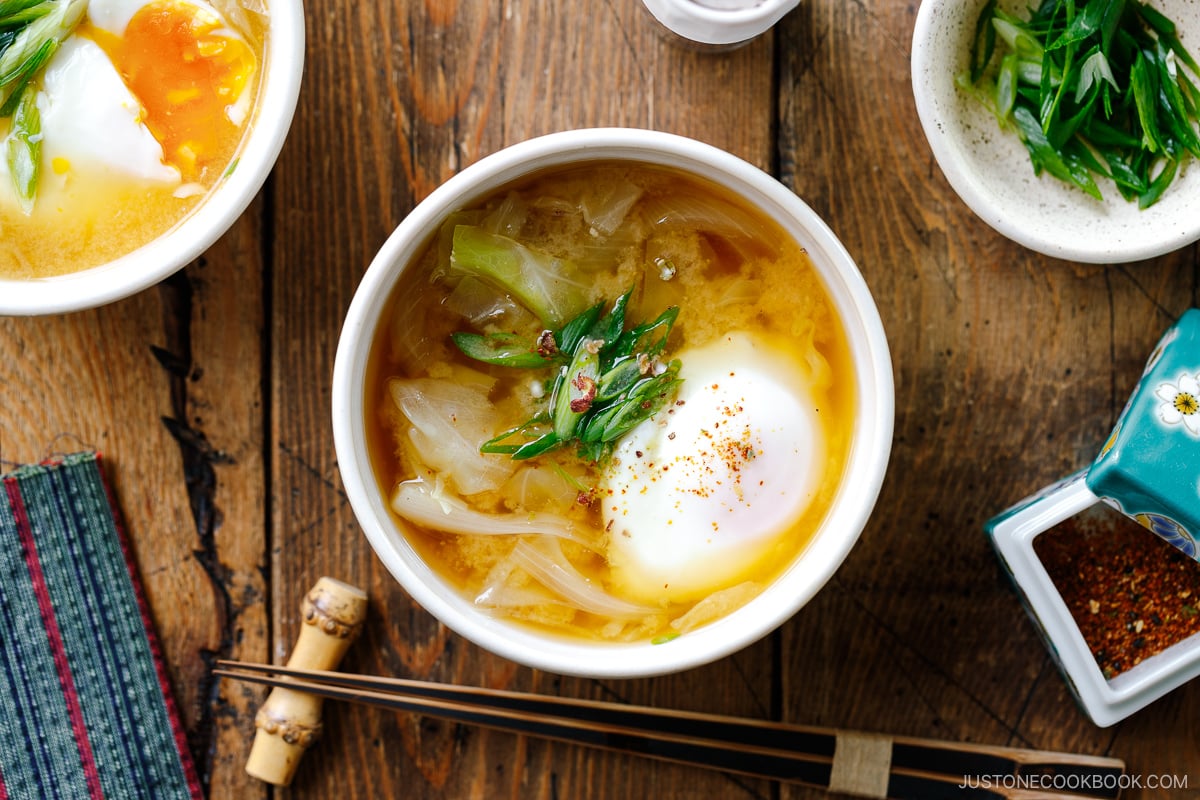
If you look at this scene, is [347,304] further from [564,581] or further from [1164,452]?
[1164,452]

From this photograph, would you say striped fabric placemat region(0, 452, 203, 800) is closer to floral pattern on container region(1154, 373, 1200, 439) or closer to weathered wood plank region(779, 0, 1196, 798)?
weathered wood plank region(779, 0, 1196, 798)

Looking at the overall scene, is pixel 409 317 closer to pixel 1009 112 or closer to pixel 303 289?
pixel 303 289

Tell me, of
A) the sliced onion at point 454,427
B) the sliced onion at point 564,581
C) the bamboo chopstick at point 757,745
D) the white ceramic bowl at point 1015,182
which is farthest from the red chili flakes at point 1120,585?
the sliced onion at point 454,427

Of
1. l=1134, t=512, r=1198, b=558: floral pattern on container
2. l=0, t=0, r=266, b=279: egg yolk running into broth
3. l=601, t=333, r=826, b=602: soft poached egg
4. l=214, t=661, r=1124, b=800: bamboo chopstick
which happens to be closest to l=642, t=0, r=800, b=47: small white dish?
l=601, t=333, r=826, b=602: soft poached egg

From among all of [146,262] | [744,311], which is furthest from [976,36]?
[146,262]

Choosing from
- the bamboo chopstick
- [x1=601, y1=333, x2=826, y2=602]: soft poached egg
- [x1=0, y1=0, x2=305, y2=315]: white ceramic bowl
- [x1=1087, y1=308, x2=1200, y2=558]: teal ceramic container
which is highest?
[x1=0, y1=0, x2=305, y2=315]: white ceramic bowl

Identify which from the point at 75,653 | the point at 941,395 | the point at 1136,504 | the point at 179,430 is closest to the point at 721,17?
the point at 941,395
